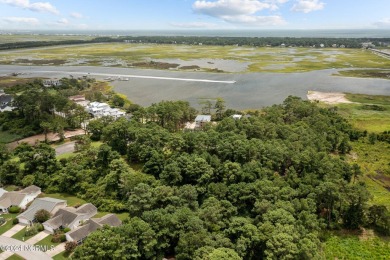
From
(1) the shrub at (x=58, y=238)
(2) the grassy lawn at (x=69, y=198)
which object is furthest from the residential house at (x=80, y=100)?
(1) the shrub at (x=58, y=238)

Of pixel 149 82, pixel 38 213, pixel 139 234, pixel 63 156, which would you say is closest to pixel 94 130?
pixel 63 156

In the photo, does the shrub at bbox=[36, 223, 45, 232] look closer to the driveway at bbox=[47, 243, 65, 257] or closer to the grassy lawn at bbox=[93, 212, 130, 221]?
the driveway at bbox=[47, 243, 65, 257]

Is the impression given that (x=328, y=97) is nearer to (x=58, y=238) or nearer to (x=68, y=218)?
(x=68, y=218)

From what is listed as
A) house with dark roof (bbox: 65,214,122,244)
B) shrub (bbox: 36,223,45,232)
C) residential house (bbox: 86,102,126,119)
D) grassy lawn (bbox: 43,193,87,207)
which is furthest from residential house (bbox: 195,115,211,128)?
shrub (bbox: 36,223,45,232)

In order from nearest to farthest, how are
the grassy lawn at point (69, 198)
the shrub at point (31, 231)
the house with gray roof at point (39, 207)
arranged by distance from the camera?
1. the shrub at point (31, 231)
2. the house with gray roof at point (39, 207)
3. the grassy lawn at point (69, 198)

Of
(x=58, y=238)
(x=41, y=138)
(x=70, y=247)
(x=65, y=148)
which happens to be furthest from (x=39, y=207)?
(x=41, y=138)

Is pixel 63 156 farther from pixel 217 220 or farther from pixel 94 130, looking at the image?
pixel 217 220

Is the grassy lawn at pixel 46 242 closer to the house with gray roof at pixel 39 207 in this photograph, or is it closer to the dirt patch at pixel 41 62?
the house with gray roof at pixel 39 207
